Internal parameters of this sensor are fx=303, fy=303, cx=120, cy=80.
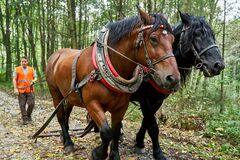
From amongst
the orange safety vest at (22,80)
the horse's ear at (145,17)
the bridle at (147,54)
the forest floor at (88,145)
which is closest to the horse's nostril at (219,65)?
the bridle at (147,54)

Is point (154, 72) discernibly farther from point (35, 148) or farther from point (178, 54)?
point (35, 148)

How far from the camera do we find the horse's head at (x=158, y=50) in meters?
3.29

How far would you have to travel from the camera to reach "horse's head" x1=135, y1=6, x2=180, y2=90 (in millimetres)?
3291

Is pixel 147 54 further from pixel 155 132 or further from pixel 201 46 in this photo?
pixel 155 132

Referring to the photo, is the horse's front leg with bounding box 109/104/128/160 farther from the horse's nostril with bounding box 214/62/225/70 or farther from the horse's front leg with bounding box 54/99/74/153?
the horse's nostril with bounding box 214/62/225/70

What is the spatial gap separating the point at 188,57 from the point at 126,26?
1.49 meters

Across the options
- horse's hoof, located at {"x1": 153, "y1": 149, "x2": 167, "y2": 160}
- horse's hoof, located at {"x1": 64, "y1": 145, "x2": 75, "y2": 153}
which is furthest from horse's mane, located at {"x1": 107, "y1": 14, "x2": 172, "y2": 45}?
horse's hoof, located at {"x1": 64, "y1": 145, "x2": 75, "y2": 153}

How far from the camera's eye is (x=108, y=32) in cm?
423

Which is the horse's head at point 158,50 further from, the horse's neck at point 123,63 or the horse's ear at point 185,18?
the horse's ear at point 185,18

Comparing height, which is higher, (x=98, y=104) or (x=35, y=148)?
(x=98, y=104)

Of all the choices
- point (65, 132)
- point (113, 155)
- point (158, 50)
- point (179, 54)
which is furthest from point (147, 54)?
point (65, 132)

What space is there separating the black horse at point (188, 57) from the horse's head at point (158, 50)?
1.20 m

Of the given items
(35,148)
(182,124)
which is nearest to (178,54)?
(35,148)

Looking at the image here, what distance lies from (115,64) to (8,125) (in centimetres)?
593
